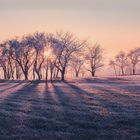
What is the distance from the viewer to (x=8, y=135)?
48.3 ft

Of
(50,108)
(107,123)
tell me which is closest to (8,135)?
(107,123)

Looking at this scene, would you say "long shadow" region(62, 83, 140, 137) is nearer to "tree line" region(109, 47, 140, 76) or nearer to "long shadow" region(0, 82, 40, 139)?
"long shadow" region(0, 82, 40, 139)

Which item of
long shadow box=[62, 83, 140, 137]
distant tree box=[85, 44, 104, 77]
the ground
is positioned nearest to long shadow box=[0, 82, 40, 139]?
the ground

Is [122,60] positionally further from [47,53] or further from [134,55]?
[47,53]

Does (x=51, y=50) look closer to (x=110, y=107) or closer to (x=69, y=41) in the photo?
(x=69, y=41)

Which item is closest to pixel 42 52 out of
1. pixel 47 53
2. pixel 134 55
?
pixel 47 53

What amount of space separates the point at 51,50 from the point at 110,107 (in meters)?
64.4

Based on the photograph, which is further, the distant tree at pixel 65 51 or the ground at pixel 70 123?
the distant tree at pixel 65 51

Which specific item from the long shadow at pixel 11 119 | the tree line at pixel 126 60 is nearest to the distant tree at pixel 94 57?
the tree line at pixel 126 60

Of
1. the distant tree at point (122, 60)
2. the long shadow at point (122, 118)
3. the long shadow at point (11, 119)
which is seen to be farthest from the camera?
the distant tree at point (122, 60)

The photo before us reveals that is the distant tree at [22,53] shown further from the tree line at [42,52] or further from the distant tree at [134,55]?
the distant tree at [134,55]

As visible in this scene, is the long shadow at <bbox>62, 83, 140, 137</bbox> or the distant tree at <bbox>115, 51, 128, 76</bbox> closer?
the long shadow at <bbox>62, 83, 140, 137</bbox>

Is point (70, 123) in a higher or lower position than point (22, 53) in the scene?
lower

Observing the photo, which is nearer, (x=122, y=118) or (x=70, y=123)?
(x=70, y=123)
